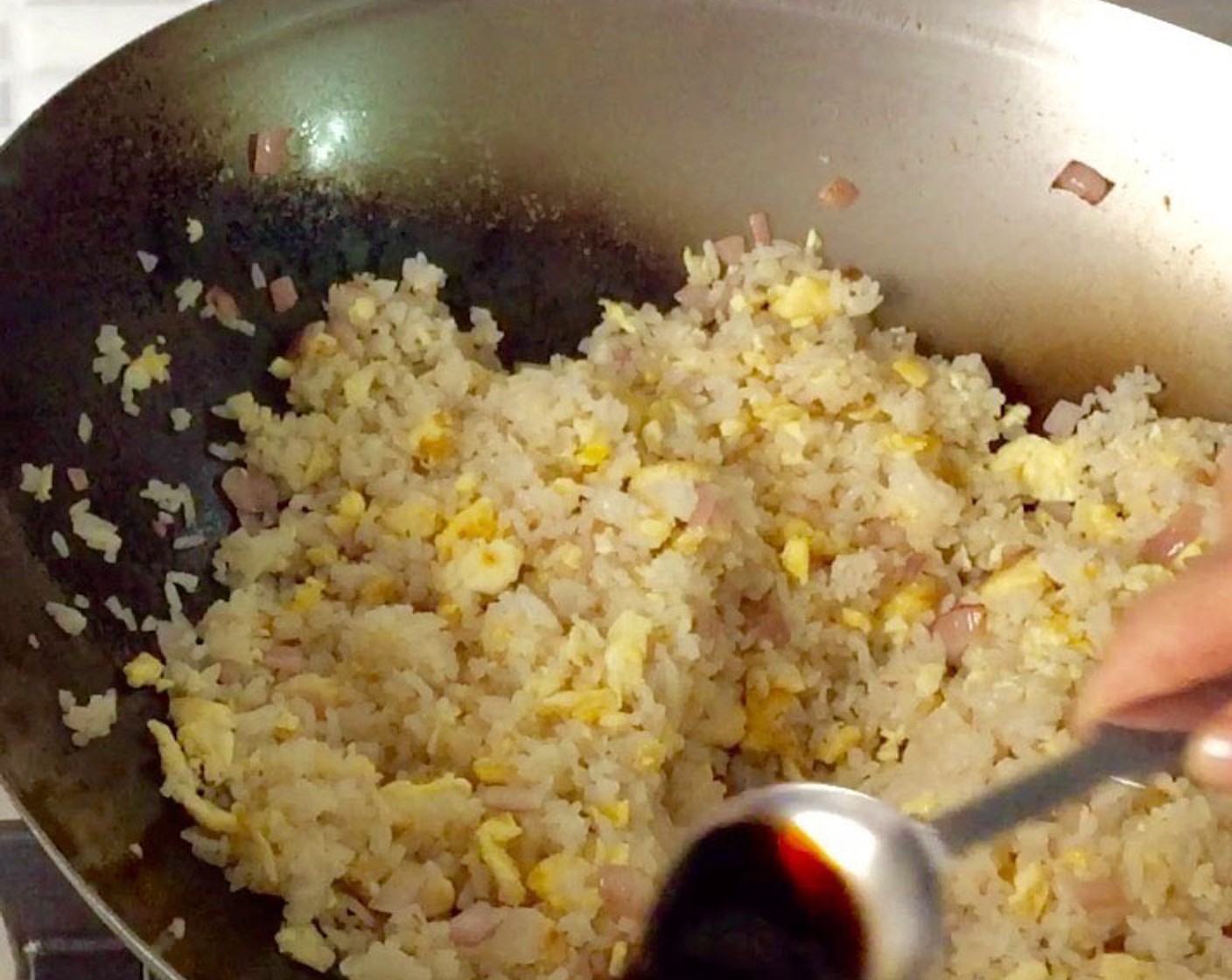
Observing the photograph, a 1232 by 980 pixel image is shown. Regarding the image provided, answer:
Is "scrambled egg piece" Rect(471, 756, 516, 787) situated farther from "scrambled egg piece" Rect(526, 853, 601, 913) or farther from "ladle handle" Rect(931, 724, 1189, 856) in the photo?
"ladle handle" Rect(931, 724, 1189, 856)

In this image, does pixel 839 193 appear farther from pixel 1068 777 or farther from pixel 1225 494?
pixel 1068 777

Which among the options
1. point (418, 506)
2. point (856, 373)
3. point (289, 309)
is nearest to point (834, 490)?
point (856, 373)

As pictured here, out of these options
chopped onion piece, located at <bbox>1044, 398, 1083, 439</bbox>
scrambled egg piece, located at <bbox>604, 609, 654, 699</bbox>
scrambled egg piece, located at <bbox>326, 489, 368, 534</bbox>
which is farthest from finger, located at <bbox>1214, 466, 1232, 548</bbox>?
scrambled egg piece, located at <bbox>326, 489, 368, 534</bbox>

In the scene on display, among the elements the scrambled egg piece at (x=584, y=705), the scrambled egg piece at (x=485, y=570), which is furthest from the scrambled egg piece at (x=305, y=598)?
the scrambled egg piece at (x=584, y=705)

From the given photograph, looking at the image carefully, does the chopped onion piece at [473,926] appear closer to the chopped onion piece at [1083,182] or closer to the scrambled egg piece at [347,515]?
the scrambled egg piece at [347,515]

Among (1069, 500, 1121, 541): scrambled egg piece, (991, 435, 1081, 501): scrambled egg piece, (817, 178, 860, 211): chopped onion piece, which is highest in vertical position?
(817, 178, 860, 211): chopped onion piece

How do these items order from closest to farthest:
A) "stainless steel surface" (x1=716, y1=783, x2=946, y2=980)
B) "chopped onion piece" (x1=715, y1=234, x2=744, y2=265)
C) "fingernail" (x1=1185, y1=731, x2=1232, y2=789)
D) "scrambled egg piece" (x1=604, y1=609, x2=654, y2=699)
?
1. "fingernail" (x1=1185, y1=731, x2=1232, y2=789)
2. "stainless steel surface" (x1=716, y1=783, x2=946, y2=980)
3. "scrambled egg piece" (x1=604, y1=609, x2=654, y2=699)
4. "chopped onion piece" (x1=715, y1=234, x2=744, y2=265)

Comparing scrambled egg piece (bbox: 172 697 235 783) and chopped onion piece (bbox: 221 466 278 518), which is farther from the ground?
chopped onion piece (bbox: 221 466 278 518)

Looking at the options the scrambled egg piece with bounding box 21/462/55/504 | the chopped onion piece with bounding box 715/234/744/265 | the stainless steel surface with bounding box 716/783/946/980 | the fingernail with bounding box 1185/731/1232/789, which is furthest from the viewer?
the chopped onion piece with bounding box 715/234/744/265
